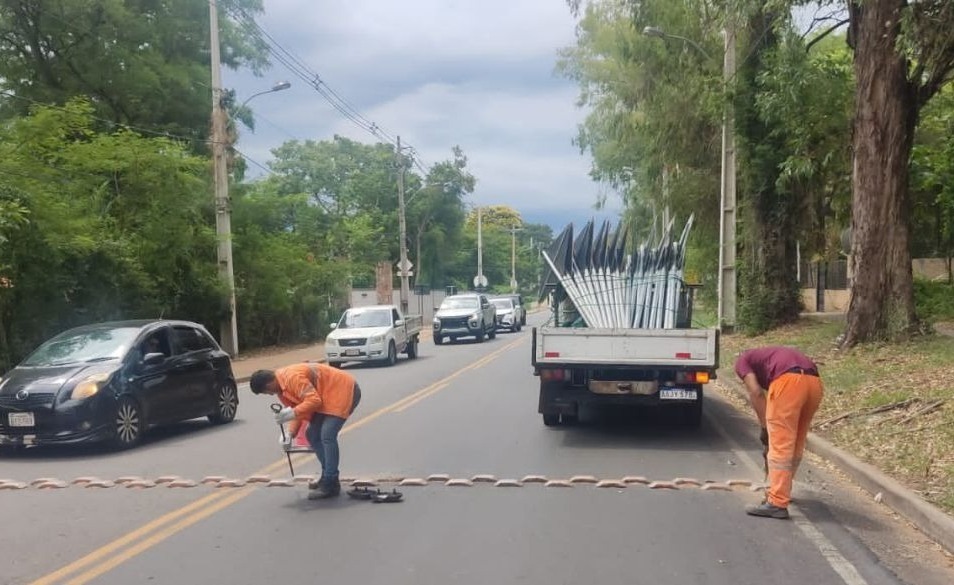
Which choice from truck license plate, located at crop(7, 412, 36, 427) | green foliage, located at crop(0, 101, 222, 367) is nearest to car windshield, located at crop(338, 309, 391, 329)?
green foliage, located at crop(0, 101, 222, 367)

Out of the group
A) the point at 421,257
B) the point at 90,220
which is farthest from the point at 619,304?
the point at 421,257

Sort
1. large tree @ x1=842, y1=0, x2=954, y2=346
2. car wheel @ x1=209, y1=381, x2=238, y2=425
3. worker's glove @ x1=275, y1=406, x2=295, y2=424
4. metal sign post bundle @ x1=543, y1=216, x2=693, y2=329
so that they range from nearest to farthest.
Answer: worker's glove @ x1=275, y1=406, x2=295, y2=424
metal sign post bundle @ x1=543, y1=216, x2=693, y2=329
car wheel @ x1=209, y1=381, x2=238, y2=425
large tree @ x1=842, y1=0, x2=954, y2=346

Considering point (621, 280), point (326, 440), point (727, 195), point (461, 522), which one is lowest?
point (461, 522)

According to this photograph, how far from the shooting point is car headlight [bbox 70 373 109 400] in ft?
33.4

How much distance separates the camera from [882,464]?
855 centimetres

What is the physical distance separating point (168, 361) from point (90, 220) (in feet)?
29.2

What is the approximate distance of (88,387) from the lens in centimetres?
→ 1030

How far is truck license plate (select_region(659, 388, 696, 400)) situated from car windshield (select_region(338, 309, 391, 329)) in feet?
46.8

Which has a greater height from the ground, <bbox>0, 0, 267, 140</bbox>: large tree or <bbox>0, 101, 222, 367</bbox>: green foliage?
<bbox>0, 0, 267, 140</bbox>: large tree

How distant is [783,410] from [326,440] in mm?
3620

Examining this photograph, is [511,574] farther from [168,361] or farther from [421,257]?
[421,257]

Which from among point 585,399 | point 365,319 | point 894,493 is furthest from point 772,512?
point 365,319

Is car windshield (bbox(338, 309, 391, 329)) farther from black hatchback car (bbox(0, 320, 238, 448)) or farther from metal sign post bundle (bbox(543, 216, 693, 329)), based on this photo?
metal sign post bundle (bbox(543, 216, 693, 329))

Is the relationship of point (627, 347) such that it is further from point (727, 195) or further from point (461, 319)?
point (461, 319)
